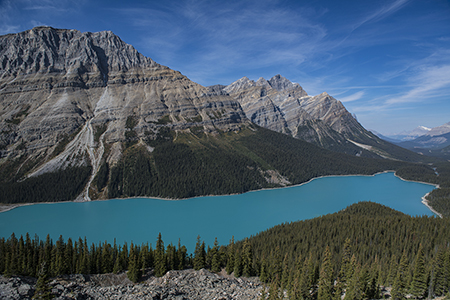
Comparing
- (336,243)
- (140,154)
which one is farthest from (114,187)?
(336,243)

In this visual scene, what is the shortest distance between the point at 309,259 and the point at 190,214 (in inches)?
2460

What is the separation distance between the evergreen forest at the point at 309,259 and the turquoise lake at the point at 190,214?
1896cm

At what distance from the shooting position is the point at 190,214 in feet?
329

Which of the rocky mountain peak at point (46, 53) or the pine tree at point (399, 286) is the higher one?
the rocky mountain peak at point (46, 53)

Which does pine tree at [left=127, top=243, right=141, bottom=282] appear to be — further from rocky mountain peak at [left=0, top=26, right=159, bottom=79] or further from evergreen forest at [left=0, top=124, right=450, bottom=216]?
rocky mountain peak at [left=0, top=26, right=159, bottom=79]

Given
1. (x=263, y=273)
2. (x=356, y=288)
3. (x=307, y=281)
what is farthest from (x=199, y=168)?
(x=356, y=288)

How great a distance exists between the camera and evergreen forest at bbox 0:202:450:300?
3772 cm

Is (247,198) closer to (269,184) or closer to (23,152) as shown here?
(269,184)

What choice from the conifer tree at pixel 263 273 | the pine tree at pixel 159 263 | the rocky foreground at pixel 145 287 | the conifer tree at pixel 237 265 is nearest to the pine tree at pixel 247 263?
the conifer tree at pixel 237 265

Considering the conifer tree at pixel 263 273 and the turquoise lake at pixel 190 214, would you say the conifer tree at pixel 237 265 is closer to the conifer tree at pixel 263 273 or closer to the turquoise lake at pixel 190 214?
the conifer tree at pixel 263 273

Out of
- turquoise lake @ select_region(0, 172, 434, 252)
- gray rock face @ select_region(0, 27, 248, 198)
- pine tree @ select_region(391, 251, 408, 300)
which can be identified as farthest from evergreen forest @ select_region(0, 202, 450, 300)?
gray rock face @ select_region(0, 27, 248, 198)

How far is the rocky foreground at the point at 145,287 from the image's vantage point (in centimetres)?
3014

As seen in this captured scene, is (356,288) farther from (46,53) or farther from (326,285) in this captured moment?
(46,53)

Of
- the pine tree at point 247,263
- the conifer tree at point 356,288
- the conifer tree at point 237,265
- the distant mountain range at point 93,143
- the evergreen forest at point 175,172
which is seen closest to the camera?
the conifer tree at point 356,288
